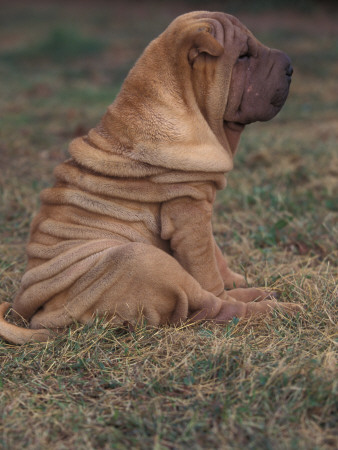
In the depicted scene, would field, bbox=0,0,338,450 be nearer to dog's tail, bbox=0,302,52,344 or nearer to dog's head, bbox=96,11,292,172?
dog's tail, bbox=0,302,52,344

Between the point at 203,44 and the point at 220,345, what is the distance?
5.12 ft

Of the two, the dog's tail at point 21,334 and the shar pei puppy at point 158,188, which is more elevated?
the shar pei puppy at point 158,188

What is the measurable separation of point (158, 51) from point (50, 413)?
196 centimetres

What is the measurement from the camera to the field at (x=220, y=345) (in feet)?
7.80

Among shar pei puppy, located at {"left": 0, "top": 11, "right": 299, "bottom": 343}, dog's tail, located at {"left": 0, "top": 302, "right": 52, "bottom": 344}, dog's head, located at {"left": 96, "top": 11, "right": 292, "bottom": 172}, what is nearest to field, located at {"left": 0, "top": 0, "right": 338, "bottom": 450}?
dog's tail, located at {"left": 0, "top": 302, "right": 52, "bottom": 344}

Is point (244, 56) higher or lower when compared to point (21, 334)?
higher

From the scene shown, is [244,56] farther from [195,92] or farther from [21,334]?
[21,334]

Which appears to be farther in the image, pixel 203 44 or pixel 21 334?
pixel 21 334

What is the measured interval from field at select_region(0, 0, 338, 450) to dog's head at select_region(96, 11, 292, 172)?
98 cm

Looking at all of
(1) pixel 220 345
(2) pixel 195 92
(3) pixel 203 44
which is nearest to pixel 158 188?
(2) pixel 195 92

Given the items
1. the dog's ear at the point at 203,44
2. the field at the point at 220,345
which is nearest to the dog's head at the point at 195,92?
the dog's ear at the point at 203,44

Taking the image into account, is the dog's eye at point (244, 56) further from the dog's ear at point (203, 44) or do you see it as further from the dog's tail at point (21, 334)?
the dog's tail at point (21, 334)

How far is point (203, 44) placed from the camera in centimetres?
306

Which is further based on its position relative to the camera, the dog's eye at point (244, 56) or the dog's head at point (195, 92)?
the dog's eye at point (244, 56)
